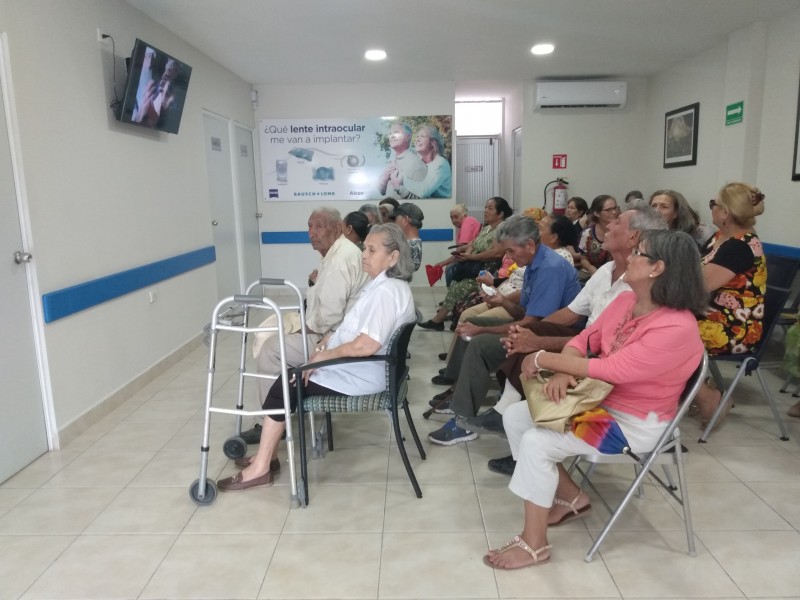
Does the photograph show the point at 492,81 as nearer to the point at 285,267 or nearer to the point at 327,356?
the point at 285,267

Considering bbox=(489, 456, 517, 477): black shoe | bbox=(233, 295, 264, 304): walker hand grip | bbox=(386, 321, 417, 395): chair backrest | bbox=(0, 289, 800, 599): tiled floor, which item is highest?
bbox=(233, 295, 264, 304): walker hand grip

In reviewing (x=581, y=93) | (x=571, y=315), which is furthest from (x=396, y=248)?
(x=581, y=93)

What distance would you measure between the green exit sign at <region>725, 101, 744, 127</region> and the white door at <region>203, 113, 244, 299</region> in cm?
494

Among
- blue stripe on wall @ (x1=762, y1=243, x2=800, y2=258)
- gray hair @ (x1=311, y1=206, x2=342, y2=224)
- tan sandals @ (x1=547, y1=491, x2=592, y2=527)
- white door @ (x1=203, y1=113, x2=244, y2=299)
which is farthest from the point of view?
white door @ (x1=203, y1=113, x2=244, y2=299)

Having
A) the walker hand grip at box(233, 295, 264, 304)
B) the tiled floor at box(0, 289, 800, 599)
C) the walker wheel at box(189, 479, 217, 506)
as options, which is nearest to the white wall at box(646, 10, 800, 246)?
the tiled floor at box(0, 289, 800, 599)

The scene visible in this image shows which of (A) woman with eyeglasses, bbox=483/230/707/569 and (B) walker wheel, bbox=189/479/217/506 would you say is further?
(B) walker wheel, bbox=189/479/217/506

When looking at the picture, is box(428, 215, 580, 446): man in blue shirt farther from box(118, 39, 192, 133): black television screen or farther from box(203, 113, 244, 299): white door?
box(203, 113, 244, 299): white door

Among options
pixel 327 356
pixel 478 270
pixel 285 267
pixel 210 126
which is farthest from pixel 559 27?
pixel 285 267

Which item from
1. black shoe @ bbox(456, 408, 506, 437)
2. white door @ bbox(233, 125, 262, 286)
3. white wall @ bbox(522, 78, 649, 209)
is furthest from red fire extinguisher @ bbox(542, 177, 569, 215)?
black shoe @ bbox(456, 408, 506, 437)

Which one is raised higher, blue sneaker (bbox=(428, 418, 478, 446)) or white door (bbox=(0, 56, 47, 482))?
white door (bbox=(0, 56, 47, 482))

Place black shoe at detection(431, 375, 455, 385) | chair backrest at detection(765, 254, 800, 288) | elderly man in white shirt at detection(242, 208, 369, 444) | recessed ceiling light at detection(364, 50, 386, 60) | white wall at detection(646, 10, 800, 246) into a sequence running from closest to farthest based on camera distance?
elderly man in white shirt at detection(242, 208, 369, 444), chair backrest at detection(765, 254, 800, 288), black shoe at detection(431, 375, 455, 385), white wall at detection(646, 10, 800, 246), recessed ceiling light at detection(364, 50, 386, 60)

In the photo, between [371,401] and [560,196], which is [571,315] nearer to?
[371,401]

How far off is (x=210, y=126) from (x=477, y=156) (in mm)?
4243

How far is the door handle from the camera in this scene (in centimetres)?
288
